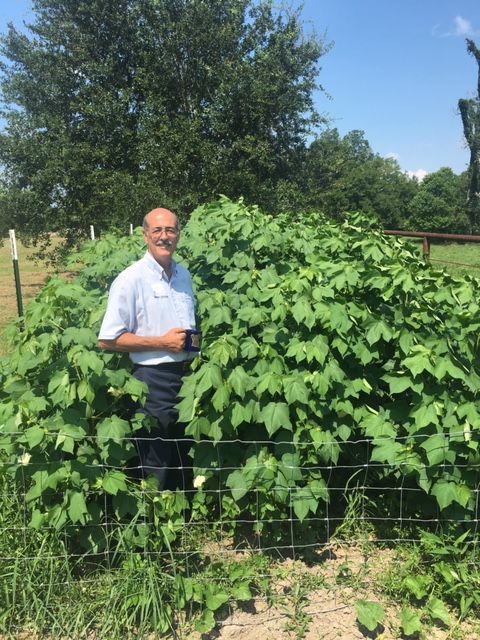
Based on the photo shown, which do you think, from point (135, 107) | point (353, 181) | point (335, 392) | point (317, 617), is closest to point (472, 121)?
point (353, 181)

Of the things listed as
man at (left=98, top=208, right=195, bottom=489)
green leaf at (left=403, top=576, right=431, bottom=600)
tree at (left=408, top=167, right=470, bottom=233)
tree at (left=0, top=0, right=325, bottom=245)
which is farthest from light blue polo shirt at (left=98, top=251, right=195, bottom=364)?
tree at (left=408, top=167, right=470, bottom=233)

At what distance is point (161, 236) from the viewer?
9.09 ft

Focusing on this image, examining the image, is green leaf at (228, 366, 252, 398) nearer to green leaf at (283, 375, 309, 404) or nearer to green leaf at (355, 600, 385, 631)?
green leaf at (283, 375, 309, 404)

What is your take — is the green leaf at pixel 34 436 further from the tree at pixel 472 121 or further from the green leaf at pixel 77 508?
the tree at pixel 472 121

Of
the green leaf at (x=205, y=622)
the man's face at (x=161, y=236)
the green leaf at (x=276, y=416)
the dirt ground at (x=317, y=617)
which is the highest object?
the man's face at (x=161, y=236)

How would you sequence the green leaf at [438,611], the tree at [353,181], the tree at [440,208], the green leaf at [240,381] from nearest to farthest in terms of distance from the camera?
the green leaf at [438,611], the green leaf at [240,381], the tree at [353,181], the tree at [440,208]

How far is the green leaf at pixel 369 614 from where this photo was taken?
7.85 ft

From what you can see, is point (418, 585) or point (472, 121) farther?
point (472, 121)

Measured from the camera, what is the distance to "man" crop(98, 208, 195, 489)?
268 cm

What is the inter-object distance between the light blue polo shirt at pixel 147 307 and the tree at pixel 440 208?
4809 cm

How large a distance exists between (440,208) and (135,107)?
132 feet

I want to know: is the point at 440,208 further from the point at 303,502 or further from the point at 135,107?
the point at 303,502

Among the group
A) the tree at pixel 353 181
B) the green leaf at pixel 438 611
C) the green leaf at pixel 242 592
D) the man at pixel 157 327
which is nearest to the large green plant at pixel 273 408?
the man at pixel 157 327

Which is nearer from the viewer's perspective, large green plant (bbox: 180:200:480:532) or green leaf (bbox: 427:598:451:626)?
green leaf (bbox: 427:598:451:626)
